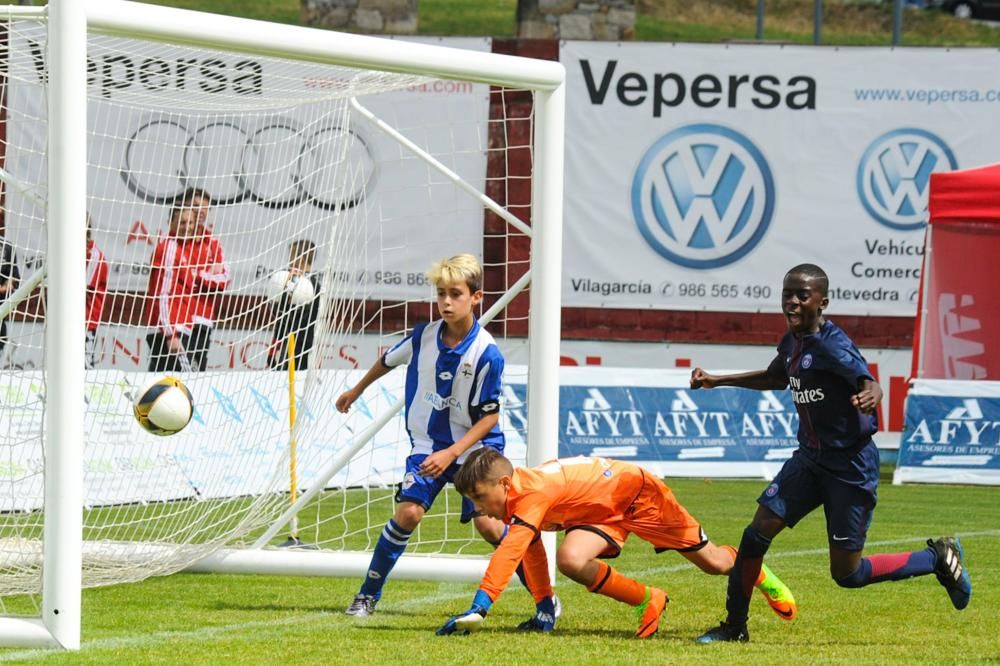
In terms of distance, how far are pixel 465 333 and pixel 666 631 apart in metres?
1.67

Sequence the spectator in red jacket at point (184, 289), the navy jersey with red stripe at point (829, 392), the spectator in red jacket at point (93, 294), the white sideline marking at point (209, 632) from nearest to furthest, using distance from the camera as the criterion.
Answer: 1. the white sideline marking at point (209, 632)
2. the navy jersey with red stripe at point (829, 392)
3. the spectator in red jacket at point (93, 294)
4. the spectator in red jacket at point (184, 289)

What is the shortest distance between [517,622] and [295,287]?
10.5 feet

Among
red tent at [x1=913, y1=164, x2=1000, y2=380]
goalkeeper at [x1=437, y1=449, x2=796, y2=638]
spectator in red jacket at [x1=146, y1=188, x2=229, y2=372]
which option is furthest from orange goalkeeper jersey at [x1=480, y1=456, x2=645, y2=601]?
red tent at [x1=913, y1=164, x2=1000, y2=380]

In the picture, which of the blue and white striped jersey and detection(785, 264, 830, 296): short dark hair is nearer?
detection(785, 264, 830, 296): short dark hair

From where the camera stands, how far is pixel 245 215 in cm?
1714

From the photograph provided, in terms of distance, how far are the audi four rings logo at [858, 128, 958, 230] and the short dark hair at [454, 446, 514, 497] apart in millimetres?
12485

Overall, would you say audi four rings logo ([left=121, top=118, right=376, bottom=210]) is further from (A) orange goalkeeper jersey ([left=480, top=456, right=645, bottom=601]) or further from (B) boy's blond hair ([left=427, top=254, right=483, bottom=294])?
(A) orange goalkeeper jersey ([left=480, top=456, right=645, bottom=601])

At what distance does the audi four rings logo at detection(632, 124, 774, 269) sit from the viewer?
60.3 ft

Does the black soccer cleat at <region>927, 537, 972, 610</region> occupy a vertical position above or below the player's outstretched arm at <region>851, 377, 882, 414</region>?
below

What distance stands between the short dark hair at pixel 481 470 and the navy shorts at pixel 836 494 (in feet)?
3.80

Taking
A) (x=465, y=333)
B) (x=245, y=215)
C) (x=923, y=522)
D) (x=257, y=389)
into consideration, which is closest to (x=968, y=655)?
(x=465, y=333)

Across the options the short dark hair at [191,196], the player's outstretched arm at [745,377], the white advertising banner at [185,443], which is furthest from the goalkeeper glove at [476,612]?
the short dark hair at [191,196]

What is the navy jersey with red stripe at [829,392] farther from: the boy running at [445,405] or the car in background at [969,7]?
the car in background at [969,7]

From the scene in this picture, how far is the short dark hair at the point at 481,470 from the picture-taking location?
6.54 metres
